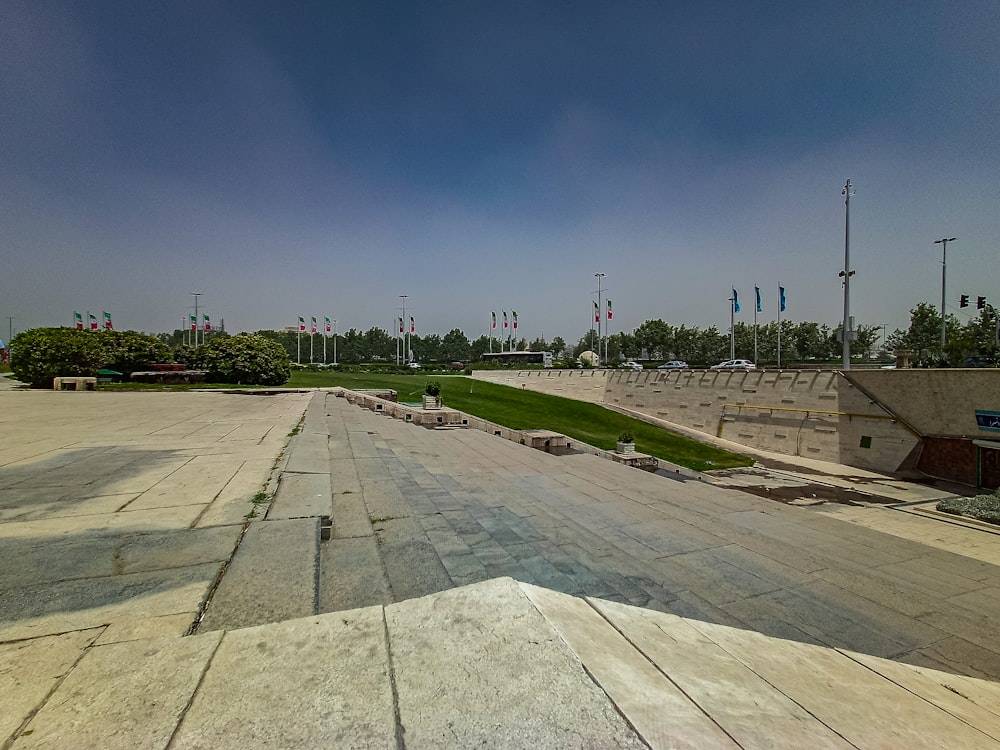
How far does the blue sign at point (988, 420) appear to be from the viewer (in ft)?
60.0

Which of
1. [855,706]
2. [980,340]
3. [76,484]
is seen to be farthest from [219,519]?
[980,340]

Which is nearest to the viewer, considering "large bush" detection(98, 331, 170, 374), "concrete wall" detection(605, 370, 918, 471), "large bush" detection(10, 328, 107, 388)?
"concrete wall" detection(605, 370, 918, 471)

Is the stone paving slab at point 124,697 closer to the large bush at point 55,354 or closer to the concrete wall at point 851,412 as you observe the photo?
the concrete wall at point 851,412

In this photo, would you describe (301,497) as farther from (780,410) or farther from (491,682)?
(780,410)

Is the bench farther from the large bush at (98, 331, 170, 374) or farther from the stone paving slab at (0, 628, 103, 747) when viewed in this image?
the stone paving slab at (0, 628, 103, 747)

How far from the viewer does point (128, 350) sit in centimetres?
2897

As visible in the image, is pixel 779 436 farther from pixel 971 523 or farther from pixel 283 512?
pixel 283 512

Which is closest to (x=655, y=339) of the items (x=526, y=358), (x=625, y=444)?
(x=526, y=358)

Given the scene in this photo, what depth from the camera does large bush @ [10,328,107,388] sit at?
2414 centimetres

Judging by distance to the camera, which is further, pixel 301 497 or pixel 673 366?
pixel 673 366

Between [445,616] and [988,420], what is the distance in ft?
87.2

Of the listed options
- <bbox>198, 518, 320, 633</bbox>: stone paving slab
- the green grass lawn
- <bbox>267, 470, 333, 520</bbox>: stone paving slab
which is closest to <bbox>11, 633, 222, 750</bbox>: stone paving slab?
<bbox>198, 518, 320, 633</bbox>: stone paving slab

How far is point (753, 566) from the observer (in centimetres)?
480

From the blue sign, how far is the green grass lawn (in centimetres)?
917
